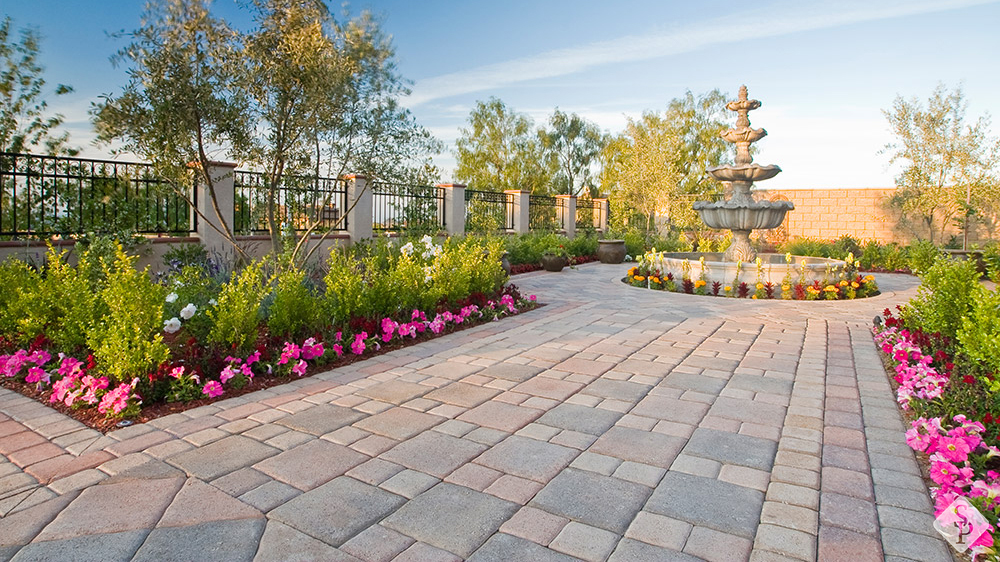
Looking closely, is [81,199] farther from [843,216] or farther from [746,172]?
[843,216]

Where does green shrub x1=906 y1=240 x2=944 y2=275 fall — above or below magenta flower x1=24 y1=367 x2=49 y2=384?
above

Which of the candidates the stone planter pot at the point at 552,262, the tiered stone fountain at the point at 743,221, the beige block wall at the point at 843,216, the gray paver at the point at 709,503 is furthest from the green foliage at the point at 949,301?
the beige block wall at the point at 843,216

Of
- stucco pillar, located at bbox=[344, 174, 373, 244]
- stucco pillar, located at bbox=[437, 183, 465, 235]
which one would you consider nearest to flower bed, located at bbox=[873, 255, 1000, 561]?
stucco pillar, located at bbox=[344, 174, 373, 244]

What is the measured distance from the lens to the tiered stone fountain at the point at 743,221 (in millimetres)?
9586

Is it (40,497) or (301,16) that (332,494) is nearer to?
(40,497)

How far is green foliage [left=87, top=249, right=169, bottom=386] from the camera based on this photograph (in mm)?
3662

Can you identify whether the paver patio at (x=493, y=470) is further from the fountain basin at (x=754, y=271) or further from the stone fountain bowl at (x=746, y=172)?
the stone fountain bowl at (x=746, y=172)

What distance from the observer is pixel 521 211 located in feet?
60.6

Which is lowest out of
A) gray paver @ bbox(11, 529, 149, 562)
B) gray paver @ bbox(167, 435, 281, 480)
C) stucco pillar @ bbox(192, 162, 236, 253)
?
gray paver @ bbox(11, 529, 149, 562)

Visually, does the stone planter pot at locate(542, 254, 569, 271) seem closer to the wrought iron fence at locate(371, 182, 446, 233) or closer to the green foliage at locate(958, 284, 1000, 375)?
the wrought iron fence at locate(371, 182, 446, 233)

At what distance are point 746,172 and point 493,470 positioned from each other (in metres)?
9.41

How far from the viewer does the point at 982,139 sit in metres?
16.9

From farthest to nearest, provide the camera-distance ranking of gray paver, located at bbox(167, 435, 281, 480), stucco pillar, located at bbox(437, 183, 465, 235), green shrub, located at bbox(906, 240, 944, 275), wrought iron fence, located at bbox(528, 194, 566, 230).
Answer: wrought iron fence, located at bbox(528, 194, 566, 230)
stucco pillar, located at bbox(437, 183, 465, 235)
green shrub, located at bbox(906, 240, 944, 275)
gray paver, located at bbox(167, 435, 281, 480)

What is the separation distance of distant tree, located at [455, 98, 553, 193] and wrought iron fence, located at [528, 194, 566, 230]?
17140mm
